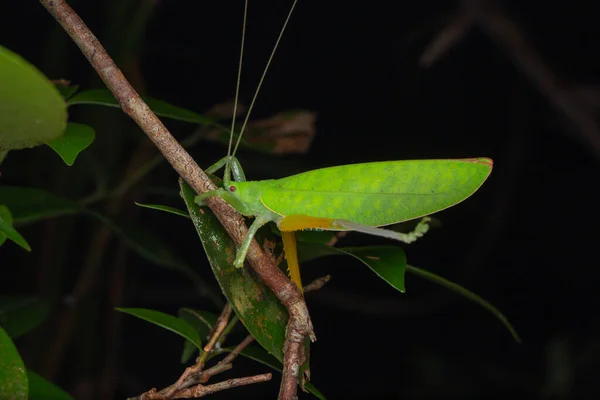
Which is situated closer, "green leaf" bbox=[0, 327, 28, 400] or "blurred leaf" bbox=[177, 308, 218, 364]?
"green leaf" bbox=[0, 327, 28, 400]

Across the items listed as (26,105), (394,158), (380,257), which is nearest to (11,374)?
(26,105)

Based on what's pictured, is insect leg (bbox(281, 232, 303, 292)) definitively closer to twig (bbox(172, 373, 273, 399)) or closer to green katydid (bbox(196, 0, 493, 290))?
green katydid (bbox(196, 0, 493, 290))

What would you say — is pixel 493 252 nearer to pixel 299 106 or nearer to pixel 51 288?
pixel 299 106

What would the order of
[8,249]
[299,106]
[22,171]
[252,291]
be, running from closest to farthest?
[252,291]
[22,171]
[8,249]
[299,106]

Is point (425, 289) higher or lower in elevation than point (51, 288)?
higher

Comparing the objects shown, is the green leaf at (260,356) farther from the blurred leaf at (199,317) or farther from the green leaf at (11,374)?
the green leaf at (11,374)

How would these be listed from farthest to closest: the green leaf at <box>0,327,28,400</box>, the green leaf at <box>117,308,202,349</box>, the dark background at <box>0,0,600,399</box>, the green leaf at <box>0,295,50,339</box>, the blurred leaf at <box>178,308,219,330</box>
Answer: the dark background at <box>0,0,600,399</box>, the green leaf at <box>0,295,50,339</box>, the blurred leaf at <box>178,308,219,330</box>, the green leaf at <box>117,308,202,349</box>, the green leaf at <box>0,327,28,400</box>

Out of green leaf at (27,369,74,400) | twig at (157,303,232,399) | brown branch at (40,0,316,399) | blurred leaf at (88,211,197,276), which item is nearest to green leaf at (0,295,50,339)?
blurred leaf at (88,211,197,276)

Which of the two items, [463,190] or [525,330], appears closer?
[463,190]

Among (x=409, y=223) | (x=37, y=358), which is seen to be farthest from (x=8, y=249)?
(x=409, y=223)
